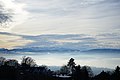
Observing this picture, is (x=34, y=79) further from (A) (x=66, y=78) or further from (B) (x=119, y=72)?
(B) (x=119, y=72)

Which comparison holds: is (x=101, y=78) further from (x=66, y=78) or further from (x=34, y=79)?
(x=34, y=79)

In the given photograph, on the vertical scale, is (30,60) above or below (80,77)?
above

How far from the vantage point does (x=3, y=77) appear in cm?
7725

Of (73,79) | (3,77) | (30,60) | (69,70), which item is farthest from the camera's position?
(30,60)

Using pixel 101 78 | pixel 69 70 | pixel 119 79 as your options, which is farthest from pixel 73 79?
pixel 69 70

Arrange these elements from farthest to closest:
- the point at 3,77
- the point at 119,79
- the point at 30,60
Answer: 1. the point at 30,60
2. the point at 119,79
3. the point at 3,77

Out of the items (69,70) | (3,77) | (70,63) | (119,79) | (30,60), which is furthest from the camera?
(30,60)

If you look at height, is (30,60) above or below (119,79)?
above

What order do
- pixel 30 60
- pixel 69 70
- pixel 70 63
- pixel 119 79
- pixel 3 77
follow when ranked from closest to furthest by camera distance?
pixel 3 77 → pixel 119 79 → pixel 70 63 → pixel 69 70 → pixel 30 60

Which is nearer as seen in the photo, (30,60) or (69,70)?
(69,70)

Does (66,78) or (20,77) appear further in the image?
(66,78)

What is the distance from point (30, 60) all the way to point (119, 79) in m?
73.9

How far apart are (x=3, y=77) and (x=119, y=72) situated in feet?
112

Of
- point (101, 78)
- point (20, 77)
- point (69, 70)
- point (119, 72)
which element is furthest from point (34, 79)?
point (69, 70)
